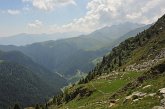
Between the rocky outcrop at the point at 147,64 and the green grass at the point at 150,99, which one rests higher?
the rocky outcrop at the point at 147,64

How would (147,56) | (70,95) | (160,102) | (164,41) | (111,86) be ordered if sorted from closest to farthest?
(160,102) < (111,86) < (70,95) < (147,56) < (164,41)

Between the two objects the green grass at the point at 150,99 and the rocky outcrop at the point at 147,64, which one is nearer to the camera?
the green grass at the point at 150,99

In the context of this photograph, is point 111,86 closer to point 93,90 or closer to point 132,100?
point 93,90

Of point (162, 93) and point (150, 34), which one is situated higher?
point (150, 34)

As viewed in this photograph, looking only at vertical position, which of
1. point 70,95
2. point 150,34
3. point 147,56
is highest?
point 150,34

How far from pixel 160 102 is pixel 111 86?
182ft

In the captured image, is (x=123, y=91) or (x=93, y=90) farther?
(x=93, y=90)

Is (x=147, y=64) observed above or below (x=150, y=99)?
above

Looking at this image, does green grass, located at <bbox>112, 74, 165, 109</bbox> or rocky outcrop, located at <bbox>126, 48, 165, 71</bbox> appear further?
rocky outcrop, located at <bbox>126, 48, 165, 71</bbox>

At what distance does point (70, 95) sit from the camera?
11775cm

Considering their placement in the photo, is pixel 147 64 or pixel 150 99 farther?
pixel 147 64

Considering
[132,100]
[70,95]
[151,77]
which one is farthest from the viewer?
[70,95]

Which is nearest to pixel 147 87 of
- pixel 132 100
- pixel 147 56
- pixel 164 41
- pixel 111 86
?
pixel 132 100

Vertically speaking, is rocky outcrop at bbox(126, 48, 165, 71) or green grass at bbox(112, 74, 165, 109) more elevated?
rocky outcrop at bbox(126, 48, 165, 71)
